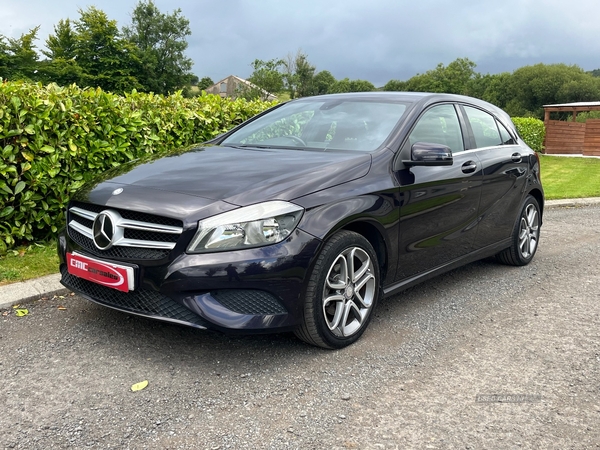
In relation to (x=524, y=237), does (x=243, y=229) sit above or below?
above

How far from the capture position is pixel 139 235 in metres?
3.16

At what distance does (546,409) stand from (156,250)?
215 cm

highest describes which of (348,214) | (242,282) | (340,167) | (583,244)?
(340,167)

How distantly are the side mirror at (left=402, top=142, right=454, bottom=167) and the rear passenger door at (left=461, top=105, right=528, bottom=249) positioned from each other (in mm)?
990

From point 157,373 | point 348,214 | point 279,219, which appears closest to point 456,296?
point 348,214

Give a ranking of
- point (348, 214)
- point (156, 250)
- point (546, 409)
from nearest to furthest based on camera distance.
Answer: point (546, 409) < point (156, 250) < point (348, 214)

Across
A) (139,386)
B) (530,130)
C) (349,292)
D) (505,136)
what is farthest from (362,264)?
Result: (530,130)

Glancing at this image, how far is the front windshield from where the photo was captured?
4.08m

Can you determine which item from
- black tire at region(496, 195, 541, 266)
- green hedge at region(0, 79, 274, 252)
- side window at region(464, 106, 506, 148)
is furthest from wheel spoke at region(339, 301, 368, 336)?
green hedge at region(0, 79, 274, 252)

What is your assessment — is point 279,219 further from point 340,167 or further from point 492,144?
point 492,144

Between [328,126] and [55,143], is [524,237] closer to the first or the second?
[328,126]

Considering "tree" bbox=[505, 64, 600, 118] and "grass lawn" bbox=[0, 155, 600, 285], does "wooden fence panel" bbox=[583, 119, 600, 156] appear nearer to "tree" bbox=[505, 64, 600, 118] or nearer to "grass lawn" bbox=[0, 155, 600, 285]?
"grass lawn" bbox=[0, 155, 600, 285]

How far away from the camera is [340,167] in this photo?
3.56 metres

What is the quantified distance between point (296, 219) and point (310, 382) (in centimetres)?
88
